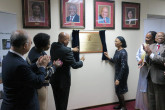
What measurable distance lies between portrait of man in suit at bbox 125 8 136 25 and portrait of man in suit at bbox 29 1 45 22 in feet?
5.96

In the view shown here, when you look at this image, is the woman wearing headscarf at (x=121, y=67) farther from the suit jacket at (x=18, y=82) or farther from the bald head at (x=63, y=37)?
the suit jacket at (x=18, y=82)

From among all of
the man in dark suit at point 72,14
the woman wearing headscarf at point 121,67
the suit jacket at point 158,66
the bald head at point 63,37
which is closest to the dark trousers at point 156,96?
the suit jacket at point 158,66

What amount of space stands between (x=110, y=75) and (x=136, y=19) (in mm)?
1406

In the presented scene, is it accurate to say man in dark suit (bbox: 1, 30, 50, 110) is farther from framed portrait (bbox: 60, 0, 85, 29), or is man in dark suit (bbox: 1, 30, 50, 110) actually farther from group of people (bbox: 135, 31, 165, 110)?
group of people (bbox: 135, 31, 165, 110)

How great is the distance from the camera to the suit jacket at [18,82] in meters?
1.22

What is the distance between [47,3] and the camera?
2688 millimetres

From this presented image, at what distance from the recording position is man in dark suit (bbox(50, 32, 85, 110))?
214 centimetres

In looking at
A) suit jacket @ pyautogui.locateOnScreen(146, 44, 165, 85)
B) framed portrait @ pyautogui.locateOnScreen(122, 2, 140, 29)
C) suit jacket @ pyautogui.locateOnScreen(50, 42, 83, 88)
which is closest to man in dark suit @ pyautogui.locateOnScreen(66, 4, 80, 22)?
suit jacket @ pyautogui.locateOnScreen(50, 42, 83, 88)

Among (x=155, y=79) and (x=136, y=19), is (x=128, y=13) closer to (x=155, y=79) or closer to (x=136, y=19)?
(x=136, y=19)

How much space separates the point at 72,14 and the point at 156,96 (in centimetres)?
205

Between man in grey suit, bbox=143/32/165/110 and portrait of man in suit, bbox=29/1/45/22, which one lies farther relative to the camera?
portrait of man in suit, bbox=29/1/45/22

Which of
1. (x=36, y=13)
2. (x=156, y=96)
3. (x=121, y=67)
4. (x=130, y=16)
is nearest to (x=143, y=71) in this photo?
(x=121, y=67)

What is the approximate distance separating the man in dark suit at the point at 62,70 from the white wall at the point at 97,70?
1.97 ft

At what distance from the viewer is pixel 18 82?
1.24m
